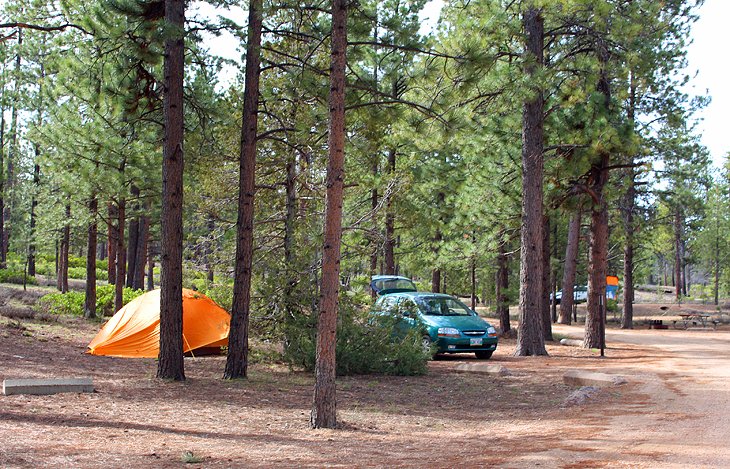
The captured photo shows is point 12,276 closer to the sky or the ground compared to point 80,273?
closer to the ground

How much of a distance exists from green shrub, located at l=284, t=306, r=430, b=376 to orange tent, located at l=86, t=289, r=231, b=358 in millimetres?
2459

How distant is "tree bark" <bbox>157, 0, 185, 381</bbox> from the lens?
11.7 meters

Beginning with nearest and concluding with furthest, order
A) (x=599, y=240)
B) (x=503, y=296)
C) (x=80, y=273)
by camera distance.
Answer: (x=599, y=240) < (x=503, y=296) < (x=80, y=273)

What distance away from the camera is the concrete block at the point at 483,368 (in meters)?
14.1

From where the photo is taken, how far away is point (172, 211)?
11.7 metres

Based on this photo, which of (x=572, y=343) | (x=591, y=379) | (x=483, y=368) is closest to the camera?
(x=591, y=379)

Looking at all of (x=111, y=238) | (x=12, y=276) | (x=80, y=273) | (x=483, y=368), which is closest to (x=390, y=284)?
(x=111, y=238)

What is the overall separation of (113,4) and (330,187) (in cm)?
531

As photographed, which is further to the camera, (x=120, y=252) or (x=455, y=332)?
(x=120, y=252)

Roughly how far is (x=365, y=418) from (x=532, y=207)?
30.4 ft

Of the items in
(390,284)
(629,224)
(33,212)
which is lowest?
(390,284)

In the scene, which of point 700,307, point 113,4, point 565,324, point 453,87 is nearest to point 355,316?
point 453,87

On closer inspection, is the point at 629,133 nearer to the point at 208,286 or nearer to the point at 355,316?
the point at 355,316

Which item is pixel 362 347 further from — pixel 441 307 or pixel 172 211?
pixel 441 307
